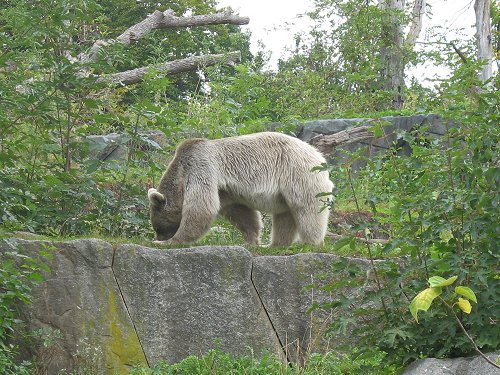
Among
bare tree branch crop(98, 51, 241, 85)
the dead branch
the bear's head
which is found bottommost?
the bear's head

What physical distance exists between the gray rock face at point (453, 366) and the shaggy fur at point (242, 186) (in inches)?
170

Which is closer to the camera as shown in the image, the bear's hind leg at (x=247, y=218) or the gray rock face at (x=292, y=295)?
the gray rock face at (x=292, y=295)

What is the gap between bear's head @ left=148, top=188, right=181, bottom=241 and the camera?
882 centimetres

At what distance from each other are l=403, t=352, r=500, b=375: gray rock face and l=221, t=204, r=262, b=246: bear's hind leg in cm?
501

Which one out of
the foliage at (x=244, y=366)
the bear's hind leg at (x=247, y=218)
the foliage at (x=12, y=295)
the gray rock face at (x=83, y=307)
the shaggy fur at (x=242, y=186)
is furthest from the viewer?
the bear's hind leg at (x=247, y=218)

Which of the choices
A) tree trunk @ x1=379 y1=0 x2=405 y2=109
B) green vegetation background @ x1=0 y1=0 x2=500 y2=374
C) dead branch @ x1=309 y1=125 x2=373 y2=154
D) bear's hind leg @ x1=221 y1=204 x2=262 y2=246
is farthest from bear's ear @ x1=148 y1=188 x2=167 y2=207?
tree trunk @ x1=379 y1=0 x2=405 y2=109

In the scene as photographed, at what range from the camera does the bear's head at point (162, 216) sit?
8820 mm

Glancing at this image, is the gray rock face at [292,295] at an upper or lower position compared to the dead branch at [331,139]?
lower

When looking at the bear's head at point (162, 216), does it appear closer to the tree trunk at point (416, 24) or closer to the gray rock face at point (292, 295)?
the gray rock face at point (292, 295)

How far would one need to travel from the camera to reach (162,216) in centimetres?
898

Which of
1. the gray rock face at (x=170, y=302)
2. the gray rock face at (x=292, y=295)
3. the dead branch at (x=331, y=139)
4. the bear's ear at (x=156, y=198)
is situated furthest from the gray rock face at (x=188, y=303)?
the dead branch at (x=331, y=139)

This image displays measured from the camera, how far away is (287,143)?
9008 millimetres

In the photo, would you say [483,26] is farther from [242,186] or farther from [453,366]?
[453,366]

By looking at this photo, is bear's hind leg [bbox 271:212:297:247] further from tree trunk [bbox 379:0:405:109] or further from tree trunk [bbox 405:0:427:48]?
tree trunk [bbox 405:0:427:48]
